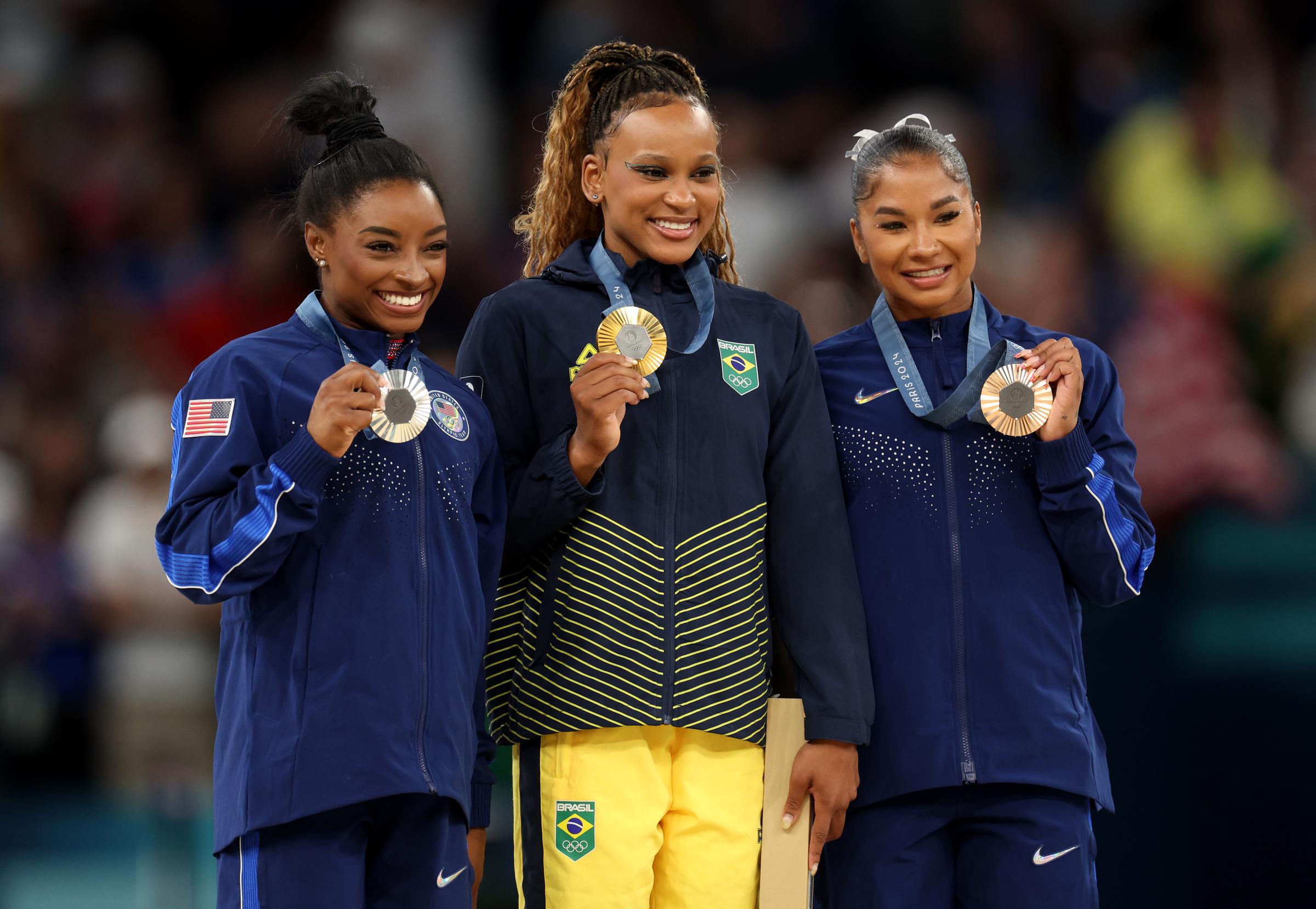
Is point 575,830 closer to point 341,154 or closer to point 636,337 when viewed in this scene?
point 636,337

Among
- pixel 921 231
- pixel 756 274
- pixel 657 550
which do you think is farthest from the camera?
pixel 756 274

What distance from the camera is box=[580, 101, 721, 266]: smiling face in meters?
3.39

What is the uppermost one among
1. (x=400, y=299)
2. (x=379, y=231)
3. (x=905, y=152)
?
(x=905, y=152)

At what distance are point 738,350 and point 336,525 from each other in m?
0.91

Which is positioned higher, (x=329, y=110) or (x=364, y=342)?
(x=329, y=110)

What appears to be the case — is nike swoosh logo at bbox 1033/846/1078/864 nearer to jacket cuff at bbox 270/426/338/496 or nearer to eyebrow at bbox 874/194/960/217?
eyebrow at bbox 874/194/960/217

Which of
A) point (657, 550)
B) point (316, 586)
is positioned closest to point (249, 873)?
point (316, 586)

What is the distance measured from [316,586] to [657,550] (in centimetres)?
67

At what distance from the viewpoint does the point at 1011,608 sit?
10.9 ft

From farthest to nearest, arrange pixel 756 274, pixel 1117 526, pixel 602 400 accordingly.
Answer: pixel 756 274 → pixel 1117 526 → pixel 602 400

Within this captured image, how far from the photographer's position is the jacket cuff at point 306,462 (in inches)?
114

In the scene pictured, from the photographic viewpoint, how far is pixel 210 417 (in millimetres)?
3008

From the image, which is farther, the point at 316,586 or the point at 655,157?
the point at 655,157

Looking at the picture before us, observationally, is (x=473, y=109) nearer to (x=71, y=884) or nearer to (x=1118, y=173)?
Answer: (x=1118, y=173)
